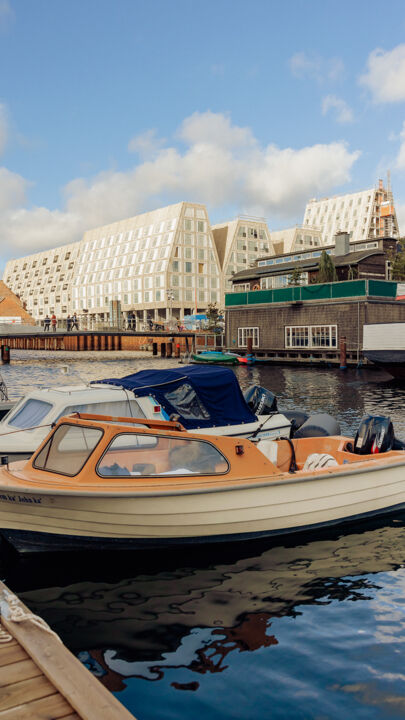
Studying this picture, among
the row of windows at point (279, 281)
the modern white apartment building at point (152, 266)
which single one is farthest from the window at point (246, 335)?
the modern white apartment building at point (152, 266)

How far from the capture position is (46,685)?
4613mm

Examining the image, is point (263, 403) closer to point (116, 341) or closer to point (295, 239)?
point (116, 341)

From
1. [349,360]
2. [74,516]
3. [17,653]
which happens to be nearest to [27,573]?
[74,516]

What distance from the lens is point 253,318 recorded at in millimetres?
61094

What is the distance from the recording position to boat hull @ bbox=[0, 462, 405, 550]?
8.80 m

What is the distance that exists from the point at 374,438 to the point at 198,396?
461 cm

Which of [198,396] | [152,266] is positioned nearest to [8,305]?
[152,266]

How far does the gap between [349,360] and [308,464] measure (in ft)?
133

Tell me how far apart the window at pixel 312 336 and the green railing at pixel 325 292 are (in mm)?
2773

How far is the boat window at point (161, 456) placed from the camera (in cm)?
938

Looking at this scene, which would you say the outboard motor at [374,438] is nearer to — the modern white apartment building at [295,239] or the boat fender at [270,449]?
the boat fender at [270,449]

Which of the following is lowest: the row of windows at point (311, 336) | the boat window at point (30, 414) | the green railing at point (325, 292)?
the boat window at point (30, 414)

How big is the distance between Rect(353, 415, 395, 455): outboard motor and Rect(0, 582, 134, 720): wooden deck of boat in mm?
8662

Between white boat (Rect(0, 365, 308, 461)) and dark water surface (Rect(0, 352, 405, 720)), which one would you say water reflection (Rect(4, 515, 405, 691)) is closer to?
dark water surface (Rect(0, 352, 405, 720))
